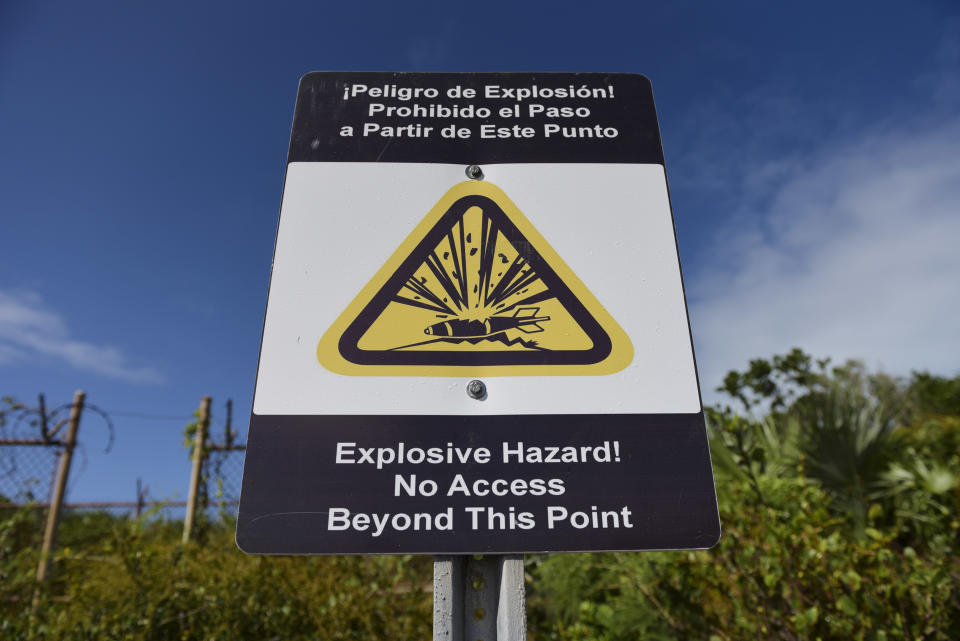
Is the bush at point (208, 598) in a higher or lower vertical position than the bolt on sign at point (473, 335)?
lower

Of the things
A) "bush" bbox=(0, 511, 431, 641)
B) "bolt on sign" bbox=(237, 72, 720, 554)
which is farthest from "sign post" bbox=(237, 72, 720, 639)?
"bush" bbox=(0, 511, 431, 641)

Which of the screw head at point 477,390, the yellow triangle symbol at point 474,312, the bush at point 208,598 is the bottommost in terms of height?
the bush at point 208,598

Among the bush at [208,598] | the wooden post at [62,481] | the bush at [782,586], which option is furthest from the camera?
the wooden post at [62,481]

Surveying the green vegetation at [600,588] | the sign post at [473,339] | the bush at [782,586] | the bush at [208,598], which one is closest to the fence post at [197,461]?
the green vegetation at [600,588]

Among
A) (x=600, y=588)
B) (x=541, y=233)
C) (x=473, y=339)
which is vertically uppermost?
(x=541, y=233)

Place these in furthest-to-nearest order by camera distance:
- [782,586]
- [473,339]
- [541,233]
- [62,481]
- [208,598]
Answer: [62,481] → [208,598] → [782,586] → [541,233] → [473,339]

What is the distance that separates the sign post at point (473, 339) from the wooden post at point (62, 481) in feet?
12.6

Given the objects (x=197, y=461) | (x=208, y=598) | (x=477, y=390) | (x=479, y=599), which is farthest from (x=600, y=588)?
(x=197, y=461)

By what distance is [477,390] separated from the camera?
960 millimetres

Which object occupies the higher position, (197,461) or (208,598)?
(197,461)

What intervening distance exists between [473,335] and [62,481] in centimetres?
428

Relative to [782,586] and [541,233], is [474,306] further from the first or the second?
[782,586]

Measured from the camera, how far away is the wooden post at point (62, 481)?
3658 mm

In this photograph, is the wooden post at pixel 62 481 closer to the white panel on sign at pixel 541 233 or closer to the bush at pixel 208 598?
the bush at pixel 208 598
